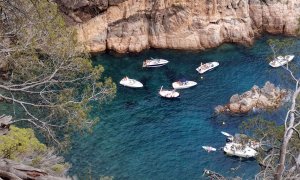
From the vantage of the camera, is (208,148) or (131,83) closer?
(208,148)

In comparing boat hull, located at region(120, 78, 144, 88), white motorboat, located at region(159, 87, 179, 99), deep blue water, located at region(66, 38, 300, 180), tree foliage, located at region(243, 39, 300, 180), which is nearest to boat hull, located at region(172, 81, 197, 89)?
deep blue water, located at region(66, 38, 300, 180)

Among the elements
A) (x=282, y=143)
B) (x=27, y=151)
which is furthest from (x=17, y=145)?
(x=282, y=143)

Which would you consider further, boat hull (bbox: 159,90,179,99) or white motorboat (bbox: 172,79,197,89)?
white motorboat (bbox: 172,79,197,89)

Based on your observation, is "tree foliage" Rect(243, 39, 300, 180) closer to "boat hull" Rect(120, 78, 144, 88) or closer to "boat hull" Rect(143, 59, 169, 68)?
"boat hull" Rect(120, 78, 144, 88)

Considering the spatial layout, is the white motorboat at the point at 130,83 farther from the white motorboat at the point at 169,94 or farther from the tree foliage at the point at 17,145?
the tree foliage at the point at 17,145

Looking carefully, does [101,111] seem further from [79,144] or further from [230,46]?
[230,46]

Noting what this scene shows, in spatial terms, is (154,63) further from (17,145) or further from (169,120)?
(17,145)
